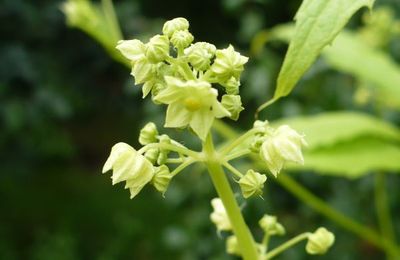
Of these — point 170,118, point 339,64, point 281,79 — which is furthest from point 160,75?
point 339,64

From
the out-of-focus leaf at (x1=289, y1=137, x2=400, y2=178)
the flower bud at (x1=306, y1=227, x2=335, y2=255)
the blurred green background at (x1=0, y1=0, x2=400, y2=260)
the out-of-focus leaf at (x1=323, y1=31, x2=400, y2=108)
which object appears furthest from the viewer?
the blurred green background at (x1=0, y1=0, x2=400, y2=260)

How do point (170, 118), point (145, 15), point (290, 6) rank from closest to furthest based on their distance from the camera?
point (170, 118) < point (290, 6) < point (145, 15)

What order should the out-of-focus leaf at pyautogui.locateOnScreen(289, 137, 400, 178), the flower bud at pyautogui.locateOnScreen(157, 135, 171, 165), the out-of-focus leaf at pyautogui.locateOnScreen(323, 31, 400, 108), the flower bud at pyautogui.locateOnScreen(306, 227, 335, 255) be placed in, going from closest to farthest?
the flower bud at pyautogui.locateOnScreen(157, 135, 171, 165) < the flower bud at pyautogui.locateOnScreen(306, 227, 335, 255) < the out-of-focus leaf at pyautogui.locateOnScreen(289, 137, 400, 178) < the out-of-focus leaf at pyautogui.locateOnScreen(323, 31, 400, 108)

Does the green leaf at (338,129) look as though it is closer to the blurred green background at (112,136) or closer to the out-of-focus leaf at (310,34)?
the blurred green background at (112,136)

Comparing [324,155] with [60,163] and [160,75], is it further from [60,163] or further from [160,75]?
[60,163]

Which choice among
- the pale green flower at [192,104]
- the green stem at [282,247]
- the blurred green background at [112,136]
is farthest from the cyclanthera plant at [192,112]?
the blurred green background at [112,136]

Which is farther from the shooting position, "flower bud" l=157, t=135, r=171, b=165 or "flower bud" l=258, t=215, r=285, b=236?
"flower bud" l=258, t=215, r=285, b=236

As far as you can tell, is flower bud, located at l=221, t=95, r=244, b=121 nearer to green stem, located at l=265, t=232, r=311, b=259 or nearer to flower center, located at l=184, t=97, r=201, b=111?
flower center, located at l=184, t=97, r=201, b=111

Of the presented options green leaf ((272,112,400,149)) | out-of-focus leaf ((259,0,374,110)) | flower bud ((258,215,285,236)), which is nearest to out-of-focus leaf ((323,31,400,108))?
green leaf ((272,112,400,149))
